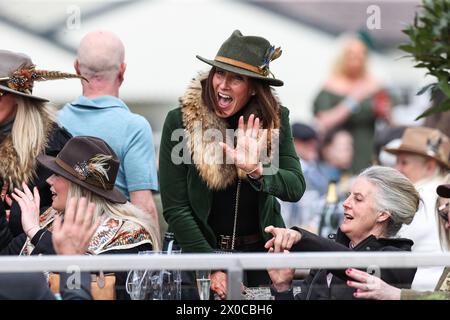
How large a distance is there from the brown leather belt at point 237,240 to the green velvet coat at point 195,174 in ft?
0.10

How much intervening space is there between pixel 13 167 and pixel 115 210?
0.61 metres

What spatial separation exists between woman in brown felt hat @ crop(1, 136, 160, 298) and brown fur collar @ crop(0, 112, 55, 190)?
0.56ft

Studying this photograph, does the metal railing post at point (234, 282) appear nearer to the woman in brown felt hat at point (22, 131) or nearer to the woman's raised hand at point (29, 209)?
the woman's raised hand at point (29, 209)

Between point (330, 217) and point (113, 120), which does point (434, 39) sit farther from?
point (330, 217)

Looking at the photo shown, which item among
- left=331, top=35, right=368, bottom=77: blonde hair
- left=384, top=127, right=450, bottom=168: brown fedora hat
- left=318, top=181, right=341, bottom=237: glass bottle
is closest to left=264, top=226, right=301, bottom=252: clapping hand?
left=384, top=127, right=450, bottom=168: brown fedora hat

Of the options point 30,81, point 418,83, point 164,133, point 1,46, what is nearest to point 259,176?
point 164,133

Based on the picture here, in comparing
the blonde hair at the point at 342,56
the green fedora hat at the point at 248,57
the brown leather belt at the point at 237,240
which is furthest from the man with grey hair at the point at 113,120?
the blonde hair at the point at 342,56

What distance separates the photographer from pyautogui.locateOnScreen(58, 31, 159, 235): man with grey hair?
5.77 meters

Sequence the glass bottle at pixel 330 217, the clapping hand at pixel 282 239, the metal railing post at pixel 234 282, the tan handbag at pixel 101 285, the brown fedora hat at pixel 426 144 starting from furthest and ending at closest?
1. the glass bottle at pixel 330 217
2. the brown fedora hat at pixel 426 144
3. the clapping hand at pixel 282 239
4. the tan handbag at pixel 101 285
5. the metal railing post at pixel 234 282

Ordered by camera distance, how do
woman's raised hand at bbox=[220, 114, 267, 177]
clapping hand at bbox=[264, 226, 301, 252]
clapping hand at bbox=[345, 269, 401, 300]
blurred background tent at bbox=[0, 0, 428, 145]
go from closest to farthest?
clapping hand at bbox=[345, 269, 401, 300]
clapping hand at bbox=[264, 226, 301, 252]
woman's raised hand at bbox=[220, 114, 267, 177]
blurred background tent at bbox=[0, 0, 428, 145]

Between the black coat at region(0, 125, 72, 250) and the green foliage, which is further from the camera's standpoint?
the black coat at region(0, 125, 72, 250)

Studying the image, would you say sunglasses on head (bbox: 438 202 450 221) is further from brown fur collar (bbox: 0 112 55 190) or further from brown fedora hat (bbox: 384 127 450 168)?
brown fur collar (bbox: 0 112 55 190)

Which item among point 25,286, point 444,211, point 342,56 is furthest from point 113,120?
point 342,56

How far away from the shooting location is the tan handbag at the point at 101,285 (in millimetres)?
4059
